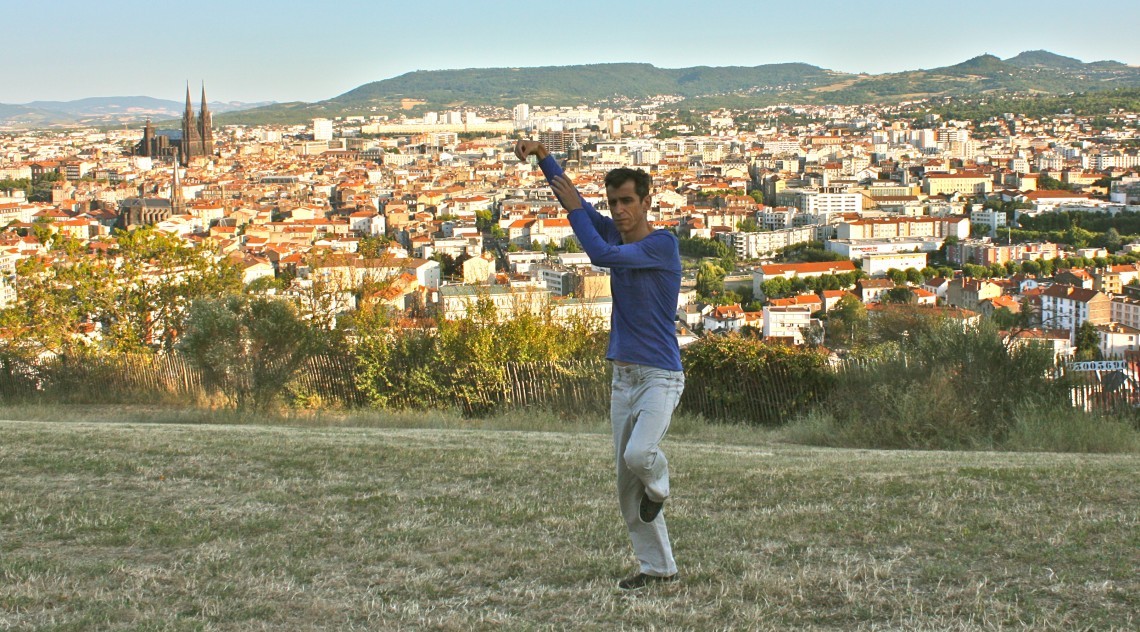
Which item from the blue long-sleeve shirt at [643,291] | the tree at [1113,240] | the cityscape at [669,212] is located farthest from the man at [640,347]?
the tree at [1113,240]

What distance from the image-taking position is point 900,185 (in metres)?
92.0

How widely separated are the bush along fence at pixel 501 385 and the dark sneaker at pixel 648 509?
203 inches

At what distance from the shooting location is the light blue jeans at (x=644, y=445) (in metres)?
2.93

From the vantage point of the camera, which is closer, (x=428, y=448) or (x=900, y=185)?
(x=428, y=448)

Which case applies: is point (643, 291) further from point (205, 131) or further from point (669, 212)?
point (205, 131)

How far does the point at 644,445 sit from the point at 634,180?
66 centimetres

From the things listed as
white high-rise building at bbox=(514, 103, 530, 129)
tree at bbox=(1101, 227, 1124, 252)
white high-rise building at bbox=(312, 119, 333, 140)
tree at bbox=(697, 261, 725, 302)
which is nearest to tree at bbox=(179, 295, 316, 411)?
tree at bbox=(697, 261, 725, 302)

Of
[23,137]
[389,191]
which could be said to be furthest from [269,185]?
[23,137]

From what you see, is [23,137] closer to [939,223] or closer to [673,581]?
[939,223]

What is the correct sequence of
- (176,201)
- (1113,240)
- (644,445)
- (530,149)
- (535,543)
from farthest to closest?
(176,201) < (1113,240) < (535,543) < (530,149) < (644,445)

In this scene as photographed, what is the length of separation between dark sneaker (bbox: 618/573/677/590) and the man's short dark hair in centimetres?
94

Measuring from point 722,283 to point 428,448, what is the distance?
42.7 metres

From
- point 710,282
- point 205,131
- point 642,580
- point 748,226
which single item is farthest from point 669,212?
point 642,580

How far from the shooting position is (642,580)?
10.1ft
